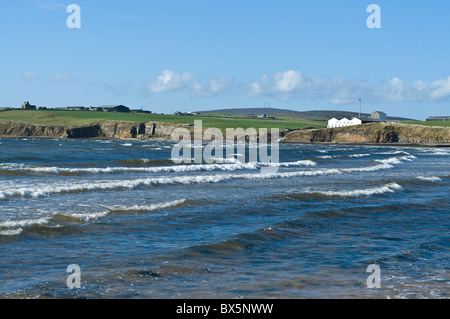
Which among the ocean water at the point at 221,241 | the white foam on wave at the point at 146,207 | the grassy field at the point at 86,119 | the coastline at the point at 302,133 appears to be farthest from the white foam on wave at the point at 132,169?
the grassy field at the point at 86,119

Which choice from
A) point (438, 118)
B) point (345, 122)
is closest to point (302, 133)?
point (345, 122)

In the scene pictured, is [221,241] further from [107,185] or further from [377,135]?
[377,135]

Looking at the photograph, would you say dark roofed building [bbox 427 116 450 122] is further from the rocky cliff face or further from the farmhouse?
the rocky cliff face

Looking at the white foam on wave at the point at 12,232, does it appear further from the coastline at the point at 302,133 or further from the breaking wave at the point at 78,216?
the coastline at the point at 302,133

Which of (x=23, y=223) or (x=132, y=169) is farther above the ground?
(x=132, y=169)

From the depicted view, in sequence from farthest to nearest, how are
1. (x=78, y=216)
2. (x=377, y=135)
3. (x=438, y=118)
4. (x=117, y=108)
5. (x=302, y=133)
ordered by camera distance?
1. (x=117, y=108)
2. (x=438, y=118)
3. (x=302, y=133)
4. (x=377, y=135)
5. (x=78, y=216)

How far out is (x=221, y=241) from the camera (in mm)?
12617

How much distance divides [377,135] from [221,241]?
102083 mm

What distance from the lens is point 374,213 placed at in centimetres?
1788

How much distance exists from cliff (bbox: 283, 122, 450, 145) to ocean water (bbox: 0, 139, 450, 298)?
8714 cm

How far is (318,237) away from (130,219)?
5.29 metres

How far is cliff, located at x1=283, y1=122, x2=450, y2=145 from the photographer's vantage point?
107 m
